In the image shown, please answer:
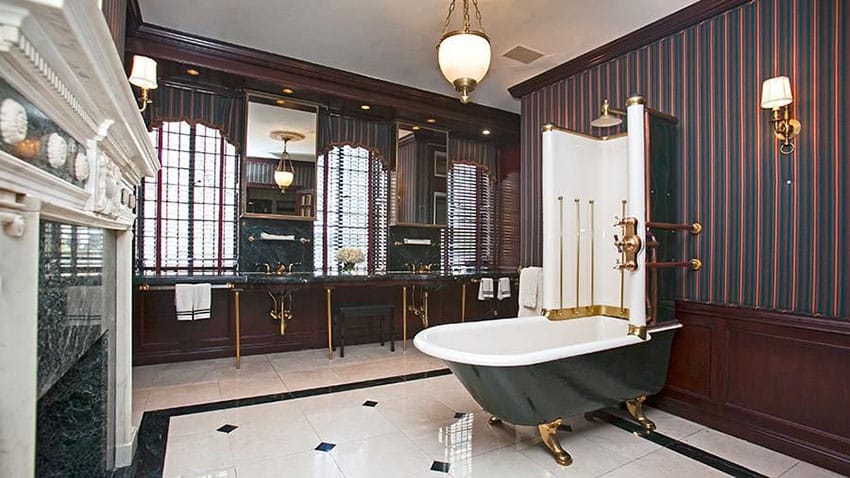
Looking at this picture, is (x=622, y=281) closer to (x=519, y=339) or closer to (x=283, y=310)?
(x=519, y=339)

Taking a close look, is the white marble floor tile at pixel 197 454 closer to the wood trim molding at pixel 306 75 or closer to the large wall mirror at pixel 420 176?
the wood trim molding at pixel 306 75

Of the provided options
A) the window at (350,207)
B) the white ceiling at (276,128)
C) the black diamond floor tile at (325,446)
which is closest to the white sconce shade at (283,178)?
the white ceiling at (276,128)

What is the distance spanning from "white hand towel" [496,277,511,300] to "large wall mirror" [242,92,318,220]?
2.36 meters

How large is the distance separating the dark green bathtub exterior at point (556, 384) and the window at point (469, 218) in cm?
327

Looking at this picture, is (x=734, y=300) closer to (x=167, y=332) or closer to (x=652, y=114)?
(x=652, y=114)

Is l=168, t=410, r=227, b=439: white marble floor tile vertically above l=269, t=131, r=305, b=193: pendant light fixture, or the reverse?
l=269, t=131, r=305, b=193: pendant light fixture

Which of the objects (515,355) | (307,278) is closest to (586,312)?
(515,355)

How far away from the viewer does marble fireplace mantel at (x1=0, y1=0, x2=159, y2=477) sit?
905 mm

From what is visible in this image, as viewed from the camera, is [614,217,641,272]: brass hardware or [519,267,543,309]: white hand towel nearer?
[614,217,641,272]: brass hardware

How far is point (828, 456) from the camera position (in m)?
2.53

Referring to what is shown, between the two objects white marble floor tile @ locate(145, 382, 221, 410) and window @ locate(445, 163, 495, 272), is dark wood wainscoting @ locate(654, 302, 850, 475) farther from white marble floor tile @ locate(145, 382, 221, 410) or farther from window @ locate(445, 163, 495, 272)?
white marble floor tile @ locate(145, 382, 221, 410)

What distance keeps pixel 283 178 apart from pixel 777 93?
164 inches

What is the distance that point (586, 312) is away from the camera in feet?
11.8

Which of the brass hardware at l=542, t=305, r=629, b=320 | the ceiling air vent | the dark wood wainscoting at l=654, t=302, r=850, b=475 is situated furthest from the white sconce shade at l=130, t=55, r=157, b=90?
the dark wood wainscoting at l=654, t=302, r=850, b=475
